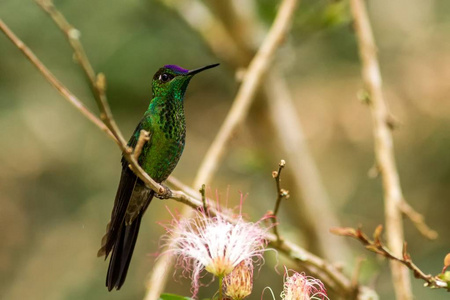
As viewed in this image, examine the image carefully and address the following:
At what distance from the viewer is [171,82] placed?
1295 mm

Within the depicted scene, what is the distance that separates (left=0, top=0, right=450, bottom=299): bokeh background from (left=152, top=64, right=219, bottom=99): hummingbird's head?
2933mm

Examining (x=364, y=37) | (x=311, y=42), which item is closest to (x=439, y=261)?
(x=311, y=42)

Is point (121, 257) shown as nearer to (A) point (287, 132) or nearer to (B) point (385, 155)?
(B) point (385, 155)

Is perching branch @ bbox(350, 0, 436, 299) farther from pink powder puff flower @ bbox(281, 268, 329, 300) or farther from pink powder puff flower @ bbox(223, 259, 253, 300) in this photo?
pink powder puff flower @ bbox(223, 259, 253, 300)

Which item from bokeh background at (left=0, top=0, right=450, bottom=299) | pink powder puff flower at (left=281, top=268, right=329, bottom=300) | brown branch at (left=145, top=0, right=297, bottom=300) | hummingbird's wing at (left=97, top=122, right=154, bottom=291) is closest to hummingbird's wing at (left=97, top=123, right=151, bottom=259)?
hummingbird's wing at (left=97, top=122, right=154, bottom=291)

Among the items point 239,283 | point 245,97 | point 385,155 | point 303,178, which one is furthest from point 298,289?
point 303,178

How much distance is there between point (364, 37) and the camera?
2.04 meters

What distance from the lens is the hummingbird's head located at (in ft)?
4.22

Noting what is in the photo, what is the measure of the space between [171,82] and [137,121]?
364 cm

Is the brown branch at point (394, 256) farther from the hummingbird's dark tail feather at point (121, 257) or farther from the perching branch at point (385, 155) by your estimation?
the hummingbird's dark tail feather at point (121, 257)

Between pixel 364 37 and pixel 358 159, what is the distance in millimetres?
2890

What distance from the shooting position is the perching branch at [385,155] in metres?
1.48

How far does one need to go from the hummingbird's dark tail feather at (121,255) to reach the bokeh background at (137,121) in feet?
9.94

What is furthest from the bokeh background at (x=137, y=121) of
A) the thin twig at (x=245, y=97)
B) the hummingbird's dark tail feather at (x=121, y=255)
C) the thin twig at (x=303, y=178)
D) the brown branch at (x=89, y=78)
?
the brown branch at (x=89, y=78)
